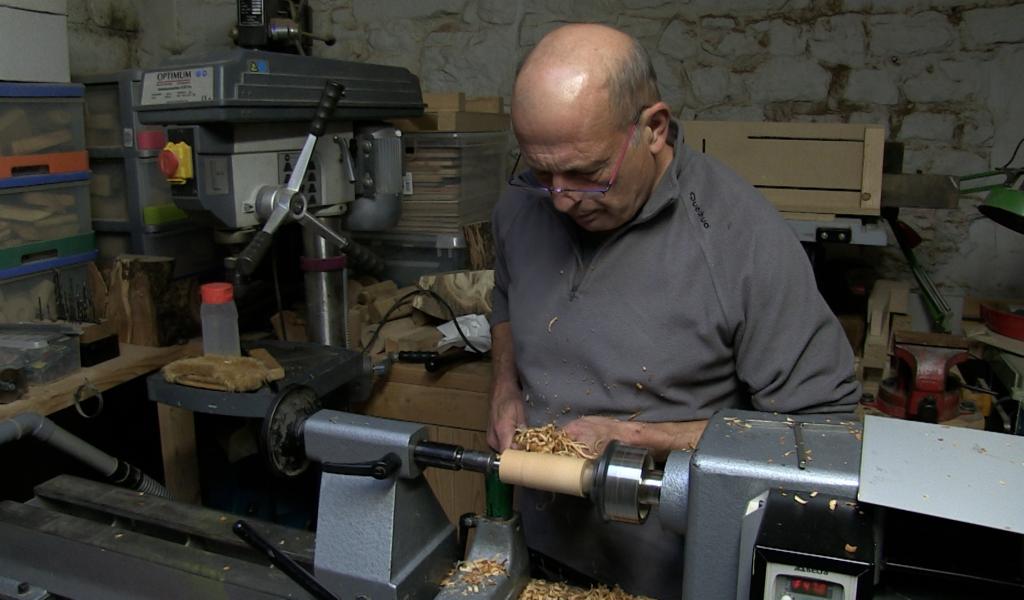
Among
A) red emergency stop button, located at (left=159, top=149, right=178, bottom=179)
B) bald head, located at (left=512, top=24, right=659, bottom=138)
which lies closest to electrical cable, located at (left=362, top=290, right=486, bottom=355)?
red emergency stop button, located at (left=159, top=149, right=178, bottom=179)

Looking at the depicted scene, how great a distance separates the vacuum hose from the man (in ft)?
2.66

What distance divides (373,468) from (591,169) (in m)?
0.60

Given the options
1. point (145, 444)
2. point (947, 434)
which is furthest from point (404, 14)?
point (947, 434)

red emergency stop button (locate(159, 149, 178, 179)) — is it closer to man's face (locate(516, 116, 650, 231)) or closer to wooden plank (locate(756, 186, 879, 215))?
man's face (locate(516, 116, 650, 231))

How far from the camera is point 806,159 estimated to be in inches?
79.3

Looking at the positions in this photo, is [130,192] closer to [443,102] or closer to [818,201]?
[443,102]

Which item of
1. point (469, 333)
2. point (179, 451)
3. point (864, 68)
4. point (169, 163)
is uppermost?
point (864, 68)

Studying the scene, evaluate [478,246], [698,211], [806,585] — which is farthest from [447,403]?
[806,585]

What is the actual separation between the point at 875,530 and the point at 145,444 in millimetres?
2408

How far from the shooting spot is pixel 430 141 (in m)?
2.34

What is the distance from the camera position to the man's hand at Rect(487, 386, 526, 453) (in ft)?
4.75

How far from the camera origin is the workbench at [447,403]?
2.05 meters

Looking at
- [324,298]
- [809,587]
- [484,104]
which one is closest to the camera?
[809,587]

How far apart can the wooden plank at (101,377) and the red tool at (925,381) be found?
1.68m
